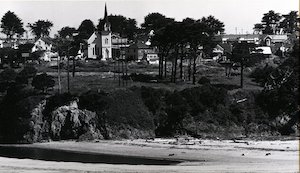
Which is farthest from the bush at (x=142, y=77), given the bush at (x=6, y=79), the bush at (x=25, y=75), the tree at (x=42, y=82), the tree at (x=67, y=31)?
the tree at (x=67, y=31)

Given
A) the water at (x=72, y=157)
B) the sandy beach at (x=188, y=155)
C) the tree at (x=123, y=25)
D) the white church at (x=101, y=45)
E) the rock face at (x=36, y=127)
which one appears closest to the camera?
the sandy beach at (x=188, y=155)

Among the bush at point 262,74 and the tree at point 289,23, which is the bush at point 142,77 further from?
the tree at point 289,23

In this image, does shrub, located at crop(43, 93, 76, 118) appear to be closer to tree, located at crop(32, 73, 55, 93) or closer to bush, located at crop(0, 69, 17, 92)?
tree, located at crop(32, 73, 55, 93)

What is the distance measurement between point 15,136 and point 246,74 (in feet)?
169

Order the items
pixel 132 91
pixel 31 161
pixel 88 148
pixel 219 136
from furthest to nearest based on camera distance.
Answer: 1. pixel 132 91
2. pixel 219 136
3. pixel 88 148
4. pixel 31 161

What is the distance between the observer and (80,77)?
306 feet

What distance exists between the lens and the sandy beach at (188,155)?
43.0 m

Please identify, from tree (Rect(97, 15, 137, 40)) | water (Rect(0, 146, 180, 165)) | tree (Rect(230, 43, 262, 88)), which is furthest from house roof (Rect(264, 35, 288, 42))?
water (Rect(0, 146, 180, 165))

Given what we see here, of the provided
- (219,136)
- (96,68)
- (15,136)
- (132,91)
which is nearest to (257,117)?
(219,136)

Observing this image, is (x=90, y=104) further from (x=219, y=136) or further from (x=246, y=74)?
(x=246, y=74)

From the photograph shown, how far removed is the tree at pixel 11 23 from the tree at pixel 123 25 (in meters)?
24.5

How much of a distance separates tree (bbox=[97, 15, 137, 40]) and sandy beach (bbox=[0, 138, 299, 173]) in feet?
267

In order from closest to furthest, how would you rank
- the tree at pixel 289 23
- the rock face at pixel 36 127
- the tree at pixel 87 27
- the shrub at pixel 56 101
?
the rock face at pixel 36 127, the shrub at pixel 56 101, the tree at pixel 87 27, the tree at pixel 289 23

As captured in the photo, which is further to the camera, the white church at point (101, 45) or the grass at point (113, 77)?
the white church at point (101, 45)
